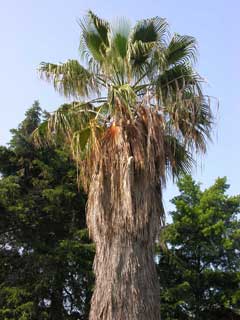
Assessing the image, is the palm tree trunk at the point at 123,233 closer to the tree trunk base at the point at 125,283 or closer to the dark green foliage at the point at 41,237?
the tree trunk base at the point at 125,283

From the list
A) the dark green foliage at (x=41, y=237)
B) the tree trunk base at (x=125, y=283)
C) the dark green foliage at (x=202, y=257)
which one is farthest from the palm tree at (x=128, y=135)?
the dark green foliage at (x=202, y=257)

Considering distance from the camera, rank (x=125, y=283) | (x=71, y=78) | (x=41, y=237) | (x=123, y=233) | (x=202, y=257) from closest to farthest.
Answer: (x=125, y=283), (x=123, y=233), (x=71, y=78), (x=41, y=237), (x=202, y=257)

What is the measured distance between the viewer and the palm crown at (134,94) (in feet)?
26.9

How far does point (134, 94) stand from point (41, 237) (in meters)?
9.28

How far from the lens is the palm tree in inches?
292

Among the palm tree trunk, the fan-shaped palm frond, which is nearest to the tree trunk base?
the palm tree trunk

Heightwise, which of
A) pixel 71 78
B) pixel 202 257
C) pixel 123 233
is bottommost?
pixel 123 233

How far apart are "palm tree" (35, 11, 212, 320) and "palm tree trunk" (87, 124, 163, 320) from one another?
0.05ft

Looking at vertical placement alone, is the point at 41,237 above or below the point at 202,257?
below

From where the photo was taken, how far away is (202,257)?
19.2 m

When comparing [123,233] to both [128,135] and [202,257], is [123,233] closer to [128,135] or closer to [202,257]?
[128,135]

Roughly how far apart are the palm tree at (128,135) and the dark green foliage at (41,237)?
6.55m

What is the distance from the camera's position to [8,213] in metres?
15.4

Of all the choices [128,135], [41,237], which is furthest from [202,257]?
[128,135]
